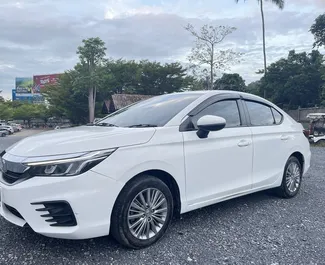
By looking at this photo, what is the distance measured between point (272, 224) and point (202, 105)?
163 cm

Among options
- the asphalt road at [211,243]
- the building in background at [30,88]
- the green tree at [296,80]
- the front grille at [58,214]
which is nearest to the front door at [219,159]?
the asphalt road at [211,243]

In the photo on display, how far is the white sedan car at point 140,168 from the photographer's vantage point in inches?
99.7

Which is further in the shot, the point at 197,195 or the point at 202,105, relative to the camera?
the point at 202,105

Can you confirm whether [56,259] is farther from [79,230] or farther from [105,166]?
[105,166]

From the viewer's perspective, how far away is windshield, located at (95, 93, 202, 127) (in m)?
3.41

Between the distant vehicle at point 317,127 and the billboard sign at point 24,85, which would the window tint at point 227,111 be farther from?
the billboard sign at point 24,85

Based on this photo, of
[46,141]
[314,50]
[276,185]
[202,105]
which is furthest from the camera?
[314,50]

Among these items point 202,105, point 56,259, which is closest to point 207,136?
point 202,105

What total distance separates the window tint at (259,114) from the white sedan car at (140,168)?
31 millimetres

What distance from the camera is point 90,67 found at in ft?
127

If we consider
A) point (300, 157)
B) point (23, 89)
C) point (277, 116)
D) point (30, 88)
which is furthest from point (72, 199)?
point (23, 89)

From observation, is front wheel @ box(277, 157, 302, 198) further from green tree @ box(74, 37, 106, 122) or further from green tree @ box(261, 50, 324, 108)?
green tree @ box(74, 37, 106, 122)

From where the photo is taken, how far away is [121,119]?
A: 379 cm

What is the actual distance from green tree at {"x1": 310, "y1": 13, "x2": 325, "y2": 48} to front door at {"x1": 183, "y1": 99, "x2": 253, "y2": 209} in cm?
3194
